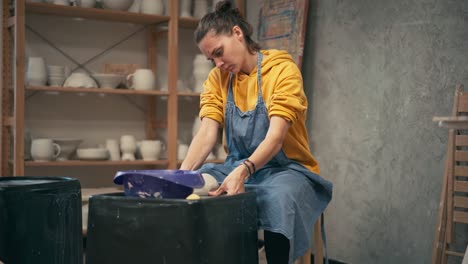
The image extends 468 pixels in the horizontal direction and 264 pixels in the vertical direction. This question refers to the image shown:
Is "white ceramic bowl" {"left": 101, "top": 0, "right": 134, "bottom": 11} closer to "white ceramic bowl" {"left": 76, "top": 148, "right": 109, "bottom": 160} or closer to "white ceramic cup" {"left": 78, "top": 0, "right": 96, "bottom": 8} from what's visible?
"white ceramic cup" {"left": 78, "top": 0, "right": 96, "bottom": 8}

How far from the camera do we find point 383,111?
3.02 metres

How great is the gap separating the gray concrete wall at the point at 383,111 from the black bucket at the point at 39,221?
1.74m

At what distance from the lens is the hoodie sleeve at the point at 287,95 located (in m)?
2.05

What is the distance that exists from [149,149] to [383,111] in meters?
1.57

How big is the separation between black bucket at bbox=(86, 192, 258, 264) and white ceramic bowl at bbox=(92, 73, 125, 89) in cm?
215

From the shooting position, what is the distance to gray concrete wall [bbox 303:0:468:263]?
2.75 m

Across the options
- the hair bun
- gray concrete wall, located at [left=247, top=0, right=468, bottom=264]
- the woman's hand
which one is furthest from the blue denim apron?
gray concrete wall, located at [left=247, top=0, right=468, bottom=264]

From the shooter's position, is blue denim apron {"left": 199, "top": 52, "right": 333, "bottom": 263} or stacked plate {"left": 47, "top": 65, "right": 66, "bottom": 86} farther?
stacked plate {"left": 47, "top": 65, "right": 66, "bottom": 86}

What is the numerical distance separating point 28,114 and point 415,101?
245 cm

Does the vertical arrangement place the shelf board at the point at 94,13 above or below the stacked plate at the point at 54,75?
above

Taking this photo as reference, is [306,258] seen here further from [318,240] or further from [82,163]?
[82,163]

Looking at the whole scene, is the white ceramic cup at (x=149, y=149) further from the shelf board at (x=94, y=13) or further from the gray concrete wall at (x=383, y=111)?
the gray concrete wall at (x=383, y=111)

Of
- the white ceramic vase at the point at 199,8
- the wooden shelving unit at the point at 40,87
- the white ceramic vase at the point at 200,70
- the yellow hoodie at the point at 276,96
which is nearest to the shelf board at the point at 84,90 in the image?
the wooden shelving unit at the point at 40,87

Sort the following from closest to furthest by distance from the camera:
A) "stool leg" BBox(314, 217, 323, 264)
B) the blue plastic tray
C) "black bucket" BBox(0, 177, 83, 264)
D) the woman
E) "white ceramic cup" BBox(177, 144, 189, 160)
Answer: "black bucket" BBox(0, 177, 83, 264) → the blue plastic tray → the woman → "stool leg" BBox(314, 217, 323, 264) → "white ceramic cup" BBox(177, 144, 189, 160)
